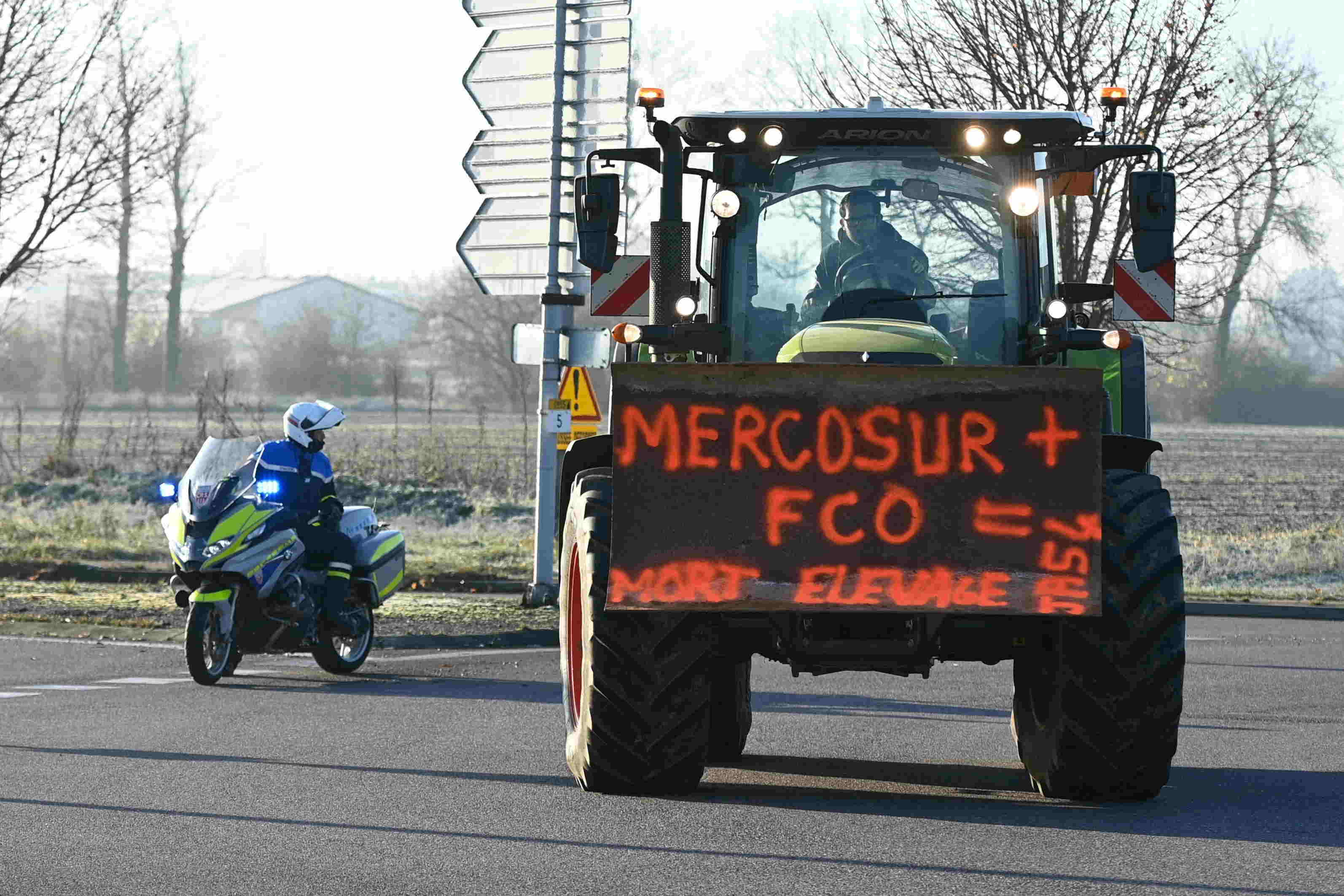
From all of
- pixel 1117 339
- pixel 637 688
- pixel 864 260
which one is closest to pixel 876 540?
pixel 637 688

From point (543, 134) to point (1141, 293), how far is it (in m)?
10.7

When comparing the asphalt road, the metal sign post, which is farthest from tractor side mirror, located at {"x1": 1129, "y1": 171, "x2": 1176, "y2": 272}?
the metal sign post

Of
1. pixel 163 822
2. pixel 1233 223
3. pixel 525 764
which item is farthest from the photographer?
pixel 1233 223

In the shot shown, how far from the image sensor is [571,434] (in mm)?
20266

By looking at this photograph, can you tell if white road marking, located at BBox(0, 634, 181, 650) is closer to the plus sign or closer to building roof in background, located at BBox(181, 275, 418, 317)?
the plus sign

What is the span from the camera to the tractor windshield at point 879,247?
999 cm

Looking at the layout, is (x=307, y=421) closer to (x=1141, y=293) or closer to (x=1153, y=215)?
(x=1141, y=293)

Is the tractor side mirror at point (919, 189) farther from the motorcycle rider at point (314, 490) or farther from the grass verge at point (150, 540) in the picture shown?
the grass verge at point (150, 540)

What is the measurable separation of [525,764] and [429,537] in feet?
59.9

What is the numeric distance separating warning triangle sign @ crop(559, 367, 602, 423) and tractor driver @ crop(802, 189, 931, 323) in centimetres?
1009

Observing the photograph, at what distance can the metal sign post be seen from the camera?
68.4ft

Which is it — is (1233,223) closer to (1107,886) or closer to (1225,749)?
(1225,749)

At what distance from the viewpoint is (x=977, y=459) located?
852 cm

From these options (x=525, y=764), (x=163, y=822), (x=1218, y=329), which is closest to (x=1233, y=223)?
(x=525, y=764)
